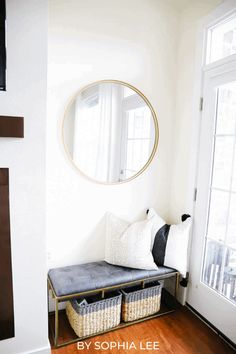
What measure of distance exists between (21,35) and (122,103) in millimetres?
927

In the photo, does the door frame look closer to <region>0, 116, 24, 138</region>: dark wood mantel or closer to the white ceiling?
the white ceiling

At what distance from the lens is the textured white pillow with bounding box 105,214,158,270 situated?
194 cm

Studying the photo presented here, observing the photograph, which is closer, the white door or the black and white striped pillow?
the white door

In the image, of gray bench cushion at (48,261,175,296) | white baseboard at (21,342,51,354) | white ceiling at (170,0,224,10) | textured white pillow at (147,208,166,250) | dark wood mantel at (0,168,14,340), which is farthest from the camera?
textured white pillow at (147,208,166,250)

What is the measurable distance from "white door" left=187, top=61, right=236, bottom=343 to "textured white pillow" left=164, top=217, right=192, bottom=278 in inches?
3.9

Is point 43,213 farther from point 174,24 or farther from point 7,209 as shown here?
point 174,24

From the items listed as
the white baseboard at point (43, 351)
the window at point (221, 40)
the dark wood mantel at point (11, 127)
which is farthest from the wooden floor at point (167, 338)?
the window at point (221, 40)

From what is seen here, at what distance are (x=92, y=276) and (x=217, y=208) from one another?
1101mm

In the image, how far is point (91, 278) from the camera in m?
1.78

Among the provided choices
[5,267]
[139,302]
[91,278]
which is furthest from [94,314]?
[5,267]

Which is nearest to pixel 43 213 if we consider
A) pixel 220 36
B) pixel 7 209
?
pixel 7 209

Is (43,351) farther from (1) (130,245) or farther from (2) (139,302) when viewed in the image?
(1) (130,245)

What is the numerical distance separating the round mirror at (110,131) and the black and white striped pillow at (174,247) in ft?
1.93

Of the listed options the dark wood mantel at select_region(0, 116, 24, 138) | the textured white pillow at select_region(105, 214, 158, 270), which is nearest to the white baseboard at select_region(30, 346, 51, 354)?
the textured white pillow at select_region(105, 214, 158, 270)
